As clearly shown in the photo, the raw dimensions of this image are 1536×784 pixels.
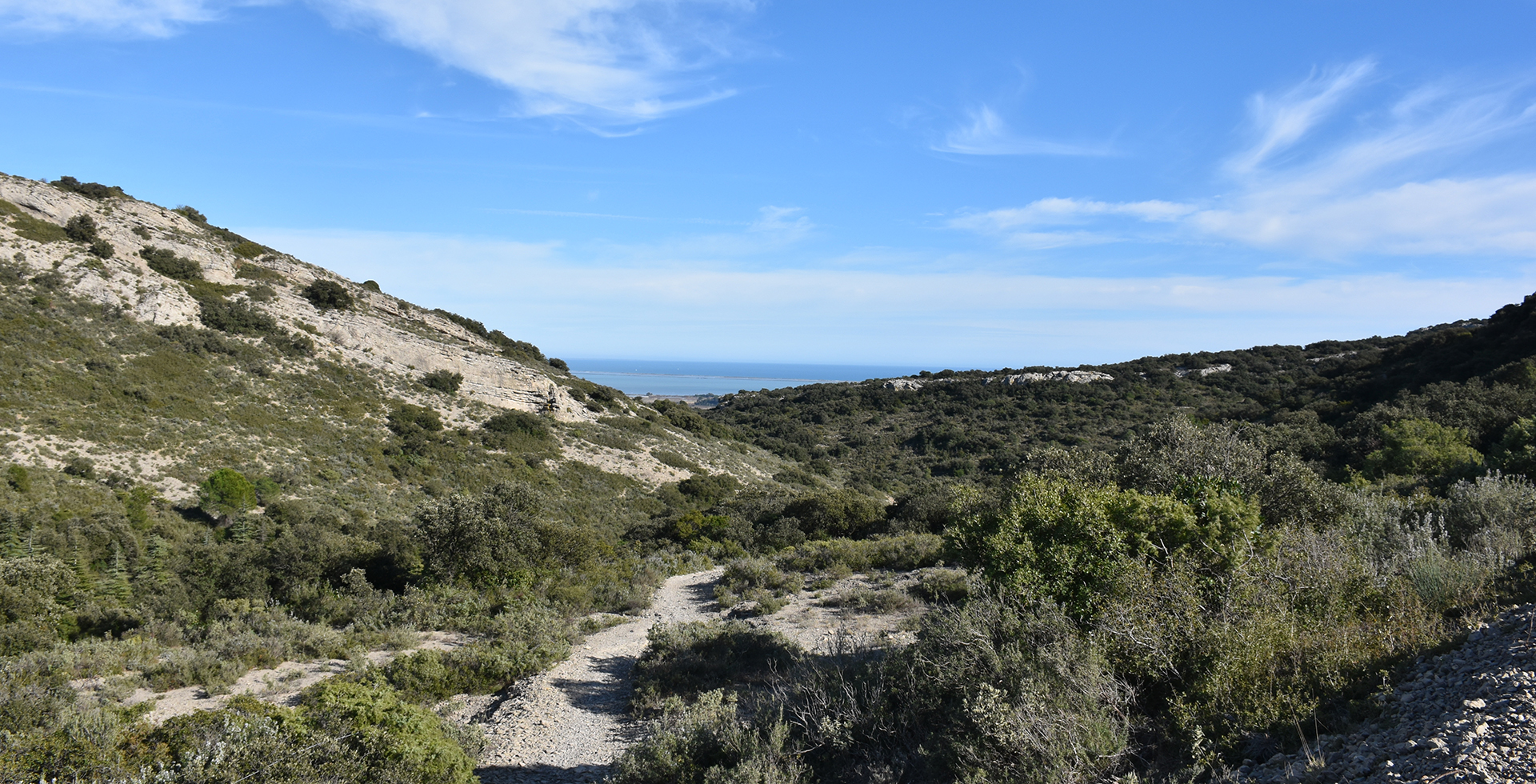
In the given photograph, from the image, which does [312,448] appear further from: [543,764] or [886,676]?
[886,676]

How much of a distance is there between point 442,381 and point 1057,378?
43.4 meters

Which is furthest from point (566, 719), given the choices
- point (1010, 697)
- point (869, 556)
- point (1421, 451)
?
point (1421, 451)

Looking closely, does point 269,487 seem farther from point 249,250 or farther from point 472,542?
point 249,250

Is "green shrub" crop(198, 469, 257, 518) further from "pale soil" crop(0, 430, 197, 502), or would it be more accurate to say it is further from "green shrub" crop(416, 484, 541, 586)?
"green shrub" crop(416, 484, 541, 586)

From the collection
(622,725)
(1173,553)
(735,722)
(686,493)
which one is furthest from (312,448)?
(1173,553)

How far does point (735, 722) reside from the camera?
20.4 ft

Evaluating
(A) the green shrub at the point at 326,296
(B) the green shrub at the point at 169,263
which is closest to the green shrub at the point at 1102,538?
(A) the green shrub at the point at 326,296

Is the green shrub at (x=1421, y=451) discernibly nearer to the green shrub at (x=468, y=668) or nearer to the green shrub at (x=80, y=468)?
the green shrub at (x=468, y=668)

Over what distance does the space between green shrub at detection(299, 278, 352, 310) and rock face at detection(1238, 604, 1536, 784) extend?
41.1 m

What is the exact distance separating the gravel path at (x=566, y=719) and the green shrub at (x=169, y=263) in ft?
108

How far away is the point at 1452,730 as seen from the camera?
12.0 feet

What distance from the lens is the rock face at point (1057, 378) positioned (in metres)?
51.2

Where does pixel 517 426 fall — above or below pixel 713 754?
above

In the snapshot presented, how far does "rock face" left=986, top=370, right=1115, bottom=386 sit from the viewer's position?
5122cm
